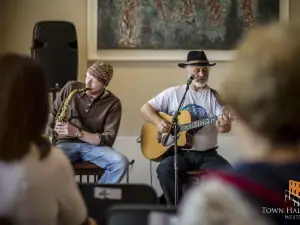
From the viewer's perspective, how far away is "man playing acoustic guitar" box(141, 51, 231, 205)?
371cm

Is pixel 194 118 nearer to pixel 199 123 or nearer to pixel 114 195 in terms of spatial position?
pixel 199 123

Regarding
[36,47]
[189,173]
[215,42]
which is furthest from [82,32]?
[189,173]

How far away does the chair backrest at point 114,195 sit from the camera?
1527 millimetres

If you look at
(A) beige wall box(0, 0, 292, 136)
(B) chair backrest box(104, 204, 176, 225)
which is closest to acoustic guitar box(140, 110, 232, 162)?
(A) beige wall box(0, 0, 292, 136)

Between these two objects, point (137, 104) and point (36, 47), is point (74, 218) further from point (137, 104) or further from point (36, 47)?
point (137, 104)

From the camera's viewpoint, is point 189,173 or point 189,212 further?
point 189,173

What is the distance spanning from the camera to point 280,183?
35.4 inches

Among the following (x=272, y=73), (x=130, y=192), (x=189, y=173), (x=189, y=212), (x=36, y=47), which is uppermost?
(x=36, y=47)

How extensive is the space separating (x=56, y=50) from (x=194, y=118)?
121 centimetres

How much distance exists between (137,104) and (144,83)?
19 centimetres

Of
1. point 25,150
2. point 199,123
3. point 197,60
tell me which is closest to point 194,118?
point 199,123

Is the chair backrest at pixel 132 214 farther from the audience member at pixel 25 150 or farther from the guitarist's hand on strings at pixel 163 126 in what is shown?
the guitarist's hand on strings at pixel 163 126

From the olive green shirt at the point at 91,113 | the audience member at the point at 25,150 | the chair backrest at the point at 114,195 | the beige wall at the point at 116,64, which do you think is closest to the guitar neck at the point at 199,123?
the olive green shirt at the point at 91,113

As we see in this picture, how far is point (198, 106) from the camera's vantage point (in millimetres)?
3848
